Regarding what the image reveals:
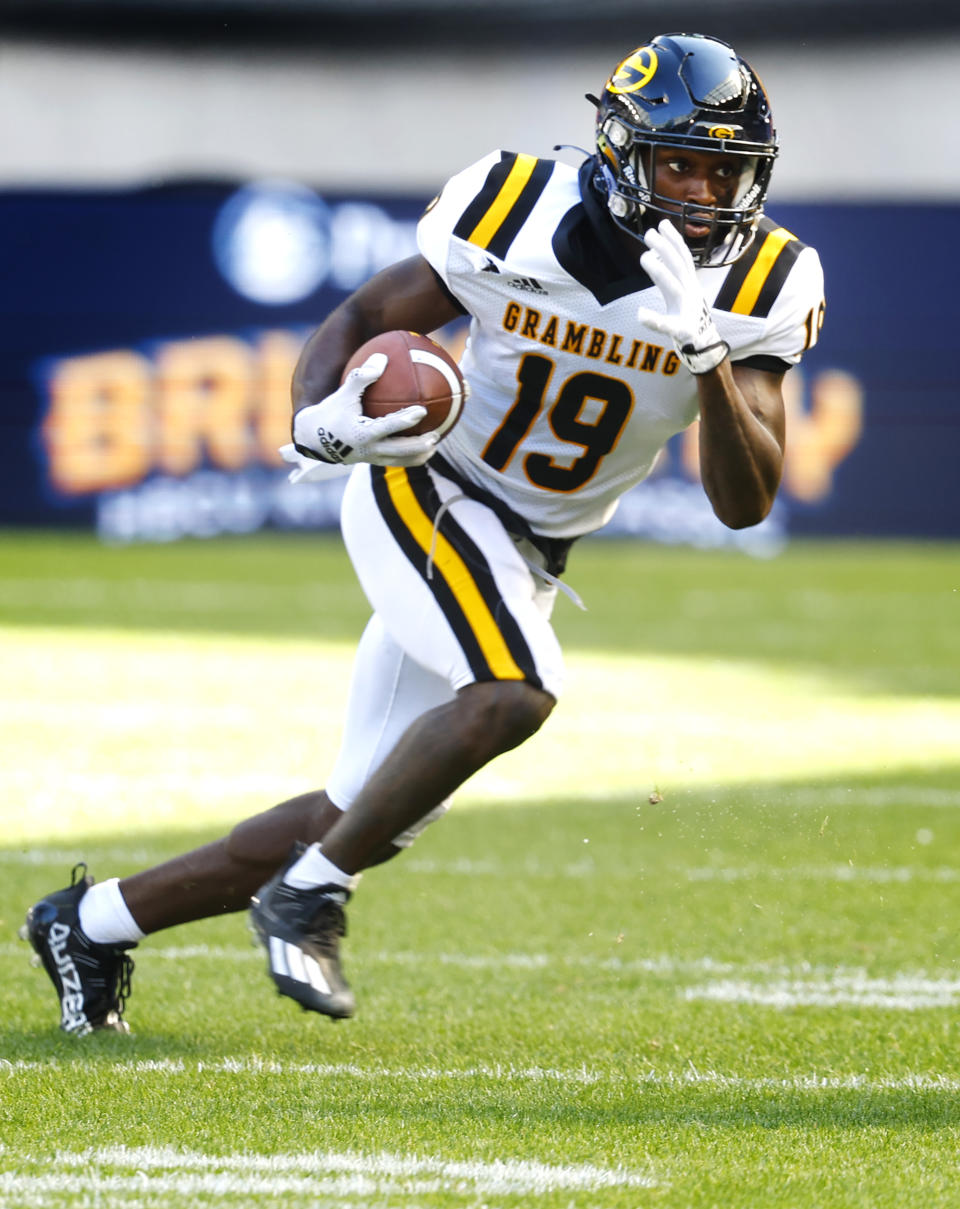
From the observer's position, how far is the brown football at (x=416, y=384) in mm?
2891

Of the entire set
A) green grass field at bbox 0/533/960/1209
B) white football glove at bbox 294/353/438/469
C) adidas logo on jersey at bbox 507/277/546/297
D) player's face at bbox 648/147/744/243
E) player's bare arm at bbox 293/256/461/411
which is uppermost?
player's face at bbox 648/147/744/243

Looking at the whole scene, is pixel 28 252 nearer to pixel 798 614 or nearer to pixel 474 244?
pixel 798 614

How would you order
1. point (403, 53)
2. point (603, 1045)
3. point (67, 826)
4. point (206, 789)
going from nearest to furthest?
point (603, 1045) < point (67, 826) < point (206, 789) < point (403, 53)

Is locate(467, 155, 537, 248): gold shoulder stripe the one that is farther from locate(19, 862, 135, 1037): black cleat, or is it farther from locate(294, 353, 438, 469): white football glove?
locate(19, 862, 135, 1037): black cleat

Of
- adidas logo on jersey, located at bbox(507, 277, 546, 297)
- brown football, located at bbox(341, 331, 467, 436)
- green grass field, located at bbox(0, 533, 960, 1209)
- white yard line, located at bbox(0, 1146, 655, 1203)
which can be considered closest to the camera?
white yard line, located at bbox(0, 1146, 655, 1203)

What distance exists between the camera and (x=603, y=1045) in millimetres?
3049

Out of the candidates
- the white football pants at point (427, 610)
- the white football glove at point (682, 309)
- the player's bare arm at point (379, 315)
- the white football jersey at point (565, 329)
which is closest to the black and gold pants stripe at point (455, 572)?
the white football pants at point (427, 610)

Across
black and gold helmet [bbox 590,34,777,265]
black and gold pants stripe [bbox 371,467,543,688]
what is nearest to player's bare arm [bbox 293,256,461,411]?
black and gold pants stripe [bbox 371,467,543,688]

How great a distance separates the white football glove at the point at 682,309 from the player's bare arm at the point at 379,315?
51 centimetres

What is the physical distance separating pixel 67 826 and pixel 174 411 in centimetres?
801

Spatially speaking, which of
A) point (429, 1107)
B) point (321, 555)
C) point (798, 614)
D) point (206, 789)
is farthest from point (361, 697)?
point (321, 555)

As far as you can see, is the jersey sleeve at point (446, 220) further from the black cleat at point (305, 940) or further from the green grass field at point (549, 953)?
the green grass field at point (549, 953)

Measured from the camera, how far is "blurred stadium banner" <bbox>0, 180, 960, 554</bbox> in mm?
12547

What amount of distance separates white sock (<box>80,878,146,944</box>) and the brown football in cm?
96
